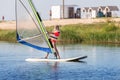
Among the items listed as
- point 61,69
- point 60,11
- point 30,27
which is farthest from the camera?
point 60,11

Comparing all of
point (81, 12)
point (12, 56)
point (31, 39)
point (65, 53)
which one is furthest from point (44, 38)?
point (81, 12)

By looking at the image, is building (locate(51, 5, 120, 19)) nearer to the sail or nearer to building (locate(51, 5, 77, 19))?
building (locate(51, 5, 77, 19))

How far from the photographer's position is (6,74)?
26.8 meters

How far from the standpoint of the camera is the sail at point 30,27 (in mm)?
33844

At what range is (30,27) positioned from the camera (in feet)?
113

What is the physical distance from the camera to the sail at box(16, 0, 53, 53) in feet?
111

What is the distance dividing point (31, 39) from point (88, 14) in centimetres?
5719

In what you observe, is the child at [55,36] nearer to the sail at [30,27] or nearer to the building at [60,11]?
the sail at [30,27]

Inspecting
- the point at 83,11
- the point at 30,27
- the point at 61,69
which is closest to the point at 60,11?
the point at 83,11

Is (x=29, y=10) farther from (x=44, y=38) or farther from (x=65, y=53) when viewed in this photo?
(x=65, y=53)

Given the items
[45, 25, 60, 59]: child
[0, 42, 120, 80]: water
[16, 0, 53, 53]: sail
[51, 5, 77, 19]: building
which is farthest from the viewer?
[51, 5, 77, 19]: building

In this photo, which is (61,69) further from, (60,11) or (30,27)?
(60,11)

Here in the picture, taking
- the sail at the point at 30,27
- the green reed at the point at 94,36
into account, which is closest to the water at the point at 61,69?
the sail at the point at 30,27

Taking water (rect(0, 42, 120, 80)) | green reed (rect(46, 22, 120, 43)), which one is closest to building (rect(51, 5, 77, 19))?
green reed (rect(46, 22, 120, 43))
